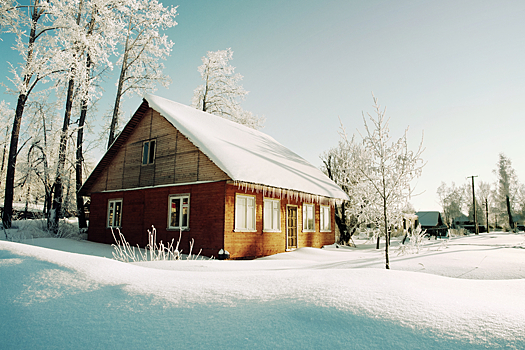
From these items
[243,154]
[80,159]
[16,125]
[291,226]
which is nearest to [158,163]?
[243,154]

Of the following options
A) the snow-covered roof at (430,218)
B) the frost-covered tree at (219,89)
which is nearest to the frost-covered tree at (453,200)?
the snow-covered roof at (430,218)

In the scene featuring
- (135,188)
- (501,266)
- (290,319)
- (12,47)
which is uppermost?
(12,47)

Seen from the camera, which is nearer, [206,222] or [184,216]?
[206,222]

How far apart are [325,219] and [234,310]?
15.5m

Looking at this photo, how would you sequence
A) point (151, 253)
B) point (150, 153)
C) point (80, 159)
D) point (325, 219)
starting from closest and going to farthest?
point (151, 253) → point (150, 153) → point (325, 219) → point (80, 159)

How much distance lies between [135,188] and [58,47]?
9529 mm

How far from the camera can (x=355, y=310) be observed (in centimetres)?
267

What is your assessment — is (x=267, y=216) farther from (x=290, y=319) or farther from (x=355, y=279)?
(x=290, y=319)

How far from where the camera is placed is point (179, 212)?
A: 43.2 feet

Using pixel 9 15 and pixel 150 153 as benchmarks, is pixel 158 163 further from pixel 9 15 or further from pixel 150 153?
pixel 9 15

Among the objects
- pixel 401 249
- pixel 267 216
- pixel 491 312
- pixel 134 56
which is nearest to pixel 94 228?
pixel 267 216

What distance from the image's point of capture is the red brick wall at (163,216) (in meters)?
11.8

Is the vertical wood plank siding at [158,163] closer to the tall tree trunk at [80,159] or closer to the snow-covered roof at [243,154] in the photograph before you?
the snow-covered roof at [243,154]

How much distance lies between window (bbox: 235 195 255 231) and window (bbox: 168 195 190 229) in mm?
2084
